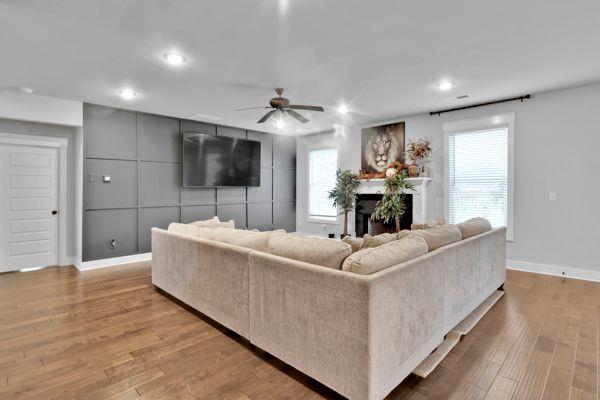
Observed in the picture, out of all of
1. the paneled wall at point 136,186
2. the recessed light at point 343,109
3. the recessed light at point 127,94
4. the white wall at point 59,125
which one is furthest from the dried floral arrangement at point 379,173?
the white wall at point 59,125

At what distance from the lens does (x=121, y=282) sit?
4242mm

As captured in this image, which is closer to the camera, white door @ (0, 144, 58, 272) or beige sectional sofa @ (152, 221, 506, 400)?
beige sectional sofa @ (152, 221, 506, 400)

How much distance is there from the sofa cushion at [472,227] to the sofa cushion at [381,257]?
113cm

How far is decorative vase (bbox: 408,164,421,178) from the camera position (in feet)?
18.7

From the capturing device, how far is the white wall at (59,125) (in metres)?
4.48

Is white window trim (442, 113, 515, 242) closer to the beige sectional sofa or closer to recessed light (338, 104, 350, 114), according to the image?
recessed light (338, 104, 350, 114)

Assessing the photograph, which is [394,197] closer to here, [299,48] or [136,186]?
[299,48]

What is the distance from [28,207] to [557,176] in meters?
7.95

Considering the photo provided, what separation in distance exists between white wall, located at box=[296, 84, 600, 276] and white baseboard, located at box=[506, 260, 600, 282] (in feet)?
0.14

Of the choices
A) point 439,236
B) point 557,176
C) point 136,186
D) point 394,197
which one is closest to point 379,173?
point 394,197

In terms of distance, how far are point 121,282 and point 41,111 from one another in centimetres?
284

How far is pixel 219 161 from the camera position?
6496mm

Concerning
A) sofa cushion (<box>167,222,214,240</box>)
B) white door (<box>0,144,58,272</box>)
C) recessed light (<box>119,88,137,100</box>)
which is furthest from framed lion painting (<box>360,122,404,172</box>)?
white door (<box>0,144,58,272</box>)

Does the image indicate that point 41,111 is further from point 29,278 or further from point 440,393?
point 440,393
